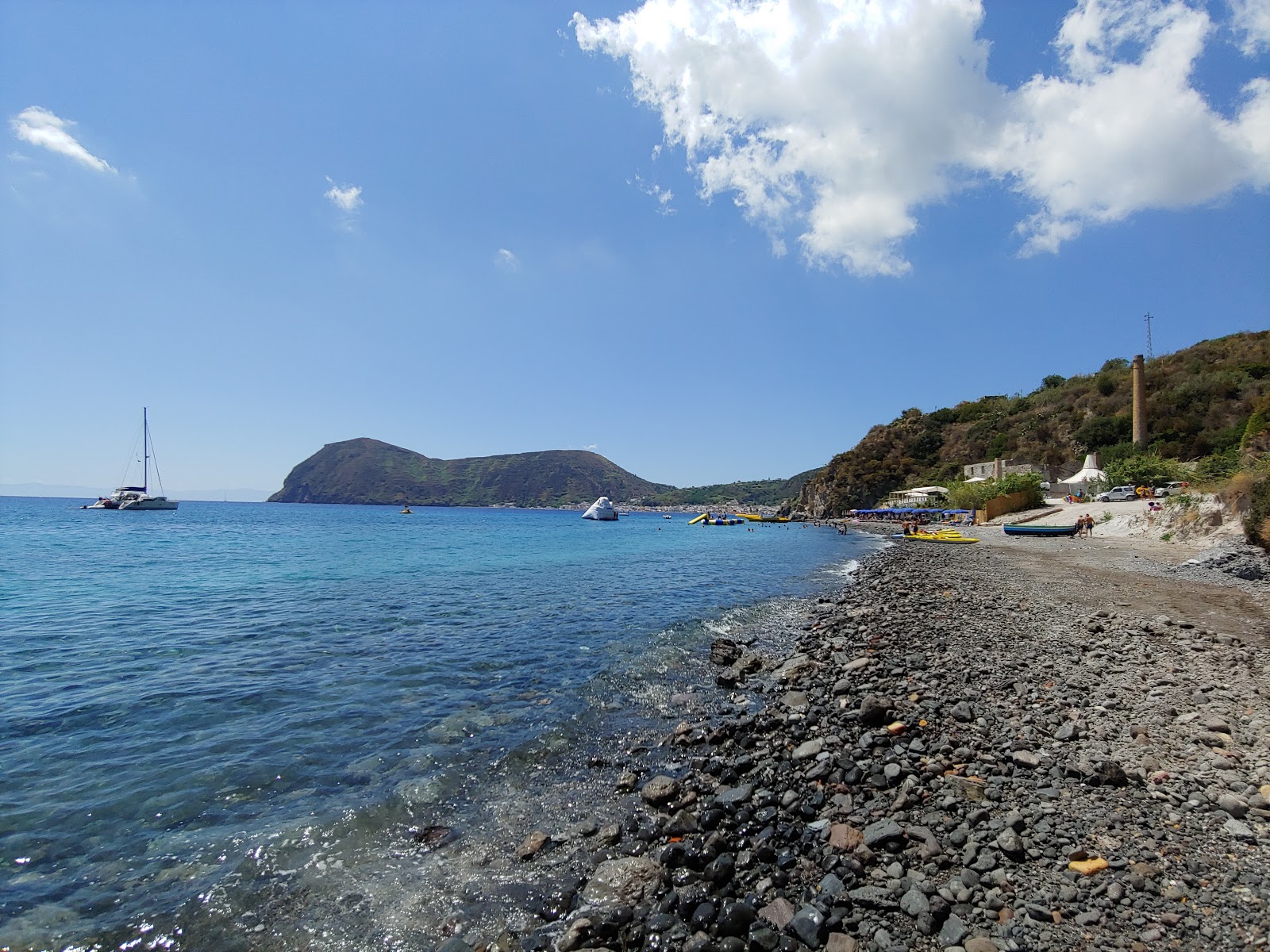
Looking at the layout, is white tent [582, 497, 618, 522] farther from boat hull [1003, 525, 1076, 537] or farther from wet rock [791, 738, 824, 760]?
wet rock [791, 738, 824, 760]

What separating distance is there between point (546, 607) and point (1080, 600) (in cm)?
1490

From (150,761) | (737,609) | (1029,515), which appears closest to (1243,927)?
(150,761)

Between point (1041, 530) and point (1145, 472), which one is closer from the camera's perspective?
point (1041, 530)

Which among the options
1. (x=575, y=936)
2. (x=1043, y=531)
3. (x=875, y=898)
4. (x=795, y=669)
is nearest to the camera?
(x=875, y=898)

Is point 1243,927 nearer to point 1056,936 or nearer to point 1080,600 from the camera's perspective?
point 1056,936

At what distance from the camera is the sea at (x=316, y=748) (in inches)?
180

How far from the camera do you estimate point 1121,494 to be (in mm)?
43812

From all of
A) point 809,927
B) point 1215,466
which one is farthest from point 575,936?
point 1215,466

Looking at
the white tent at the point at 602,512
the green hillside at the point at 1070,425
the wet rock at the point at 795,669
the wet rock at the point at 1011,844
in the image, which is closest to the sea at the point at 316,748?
the wet rock at the point at 795,669

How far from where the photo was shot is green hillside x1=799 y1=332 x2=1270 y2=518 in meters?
61.6

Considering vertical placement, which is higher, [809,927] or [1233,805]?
[1233,805]

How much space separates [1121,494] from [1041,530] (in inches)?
624

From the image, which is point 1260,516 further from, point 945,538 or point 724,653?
point 945,538

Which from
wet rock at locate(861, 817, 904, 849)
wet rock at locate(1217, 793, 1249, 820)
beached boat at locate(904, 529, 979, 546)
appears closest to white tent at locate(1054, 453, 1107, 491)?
beached boat at locate(904, 529, 979, 546)
